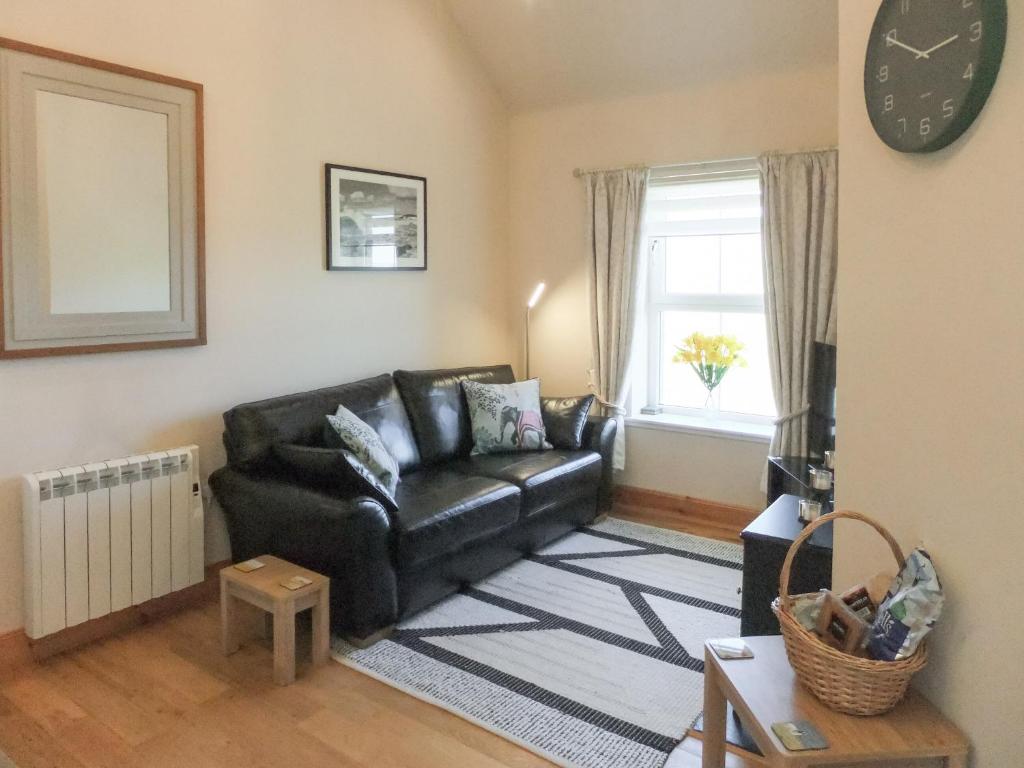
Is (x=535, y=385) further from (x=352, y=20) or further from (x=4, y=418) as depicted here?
(x=4, y=418)

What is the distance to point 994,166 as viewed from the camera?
1349 mm

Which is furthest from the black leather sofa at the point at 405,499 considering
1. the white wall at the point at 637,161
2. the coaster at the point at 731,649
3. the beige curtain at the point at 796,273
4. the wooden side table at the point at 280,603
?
the coaster at the point at 731,649

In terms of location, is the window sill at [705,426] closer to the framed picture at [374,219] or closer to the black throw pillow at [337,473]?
the framed picture at [374,219]

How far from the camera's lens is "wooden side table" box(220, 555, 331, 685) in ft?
8.66

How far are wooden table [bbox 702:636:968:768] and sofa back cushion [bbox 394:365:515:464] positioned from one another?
2.38 meters

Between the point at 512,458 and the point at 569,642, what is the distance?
1.23 m

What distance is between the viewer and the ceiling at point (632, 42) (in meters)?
3.83

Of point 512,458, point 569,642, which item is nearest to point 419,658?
point 569,642

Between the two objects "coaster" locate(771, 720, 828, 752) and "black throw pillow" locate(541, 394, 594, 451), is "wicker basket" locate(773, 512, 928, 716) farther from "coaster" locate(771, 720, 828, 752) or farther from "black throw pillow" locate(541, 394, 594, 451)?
"black throw pillow" locate(541, 394, 594, 451)

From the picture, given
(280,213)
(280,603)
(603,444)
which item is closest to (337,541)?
(280,603)

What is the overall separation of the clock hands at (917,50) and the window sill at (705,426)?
2849mm

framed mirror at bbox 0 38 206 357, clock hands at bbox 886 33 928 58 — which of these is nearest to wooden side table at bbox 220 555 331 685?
Result: framed mirror at bbox 0 38 206 357

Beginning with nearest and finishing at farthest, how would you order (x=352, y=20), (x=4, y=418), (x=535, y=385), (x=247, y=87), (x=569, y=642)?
(x=4, y=418) < (x=569, y=642) < (x=247, y=87) < (x=352, y=20) < (x=535, y=385)

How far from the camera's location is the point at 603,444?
14.2 feet
